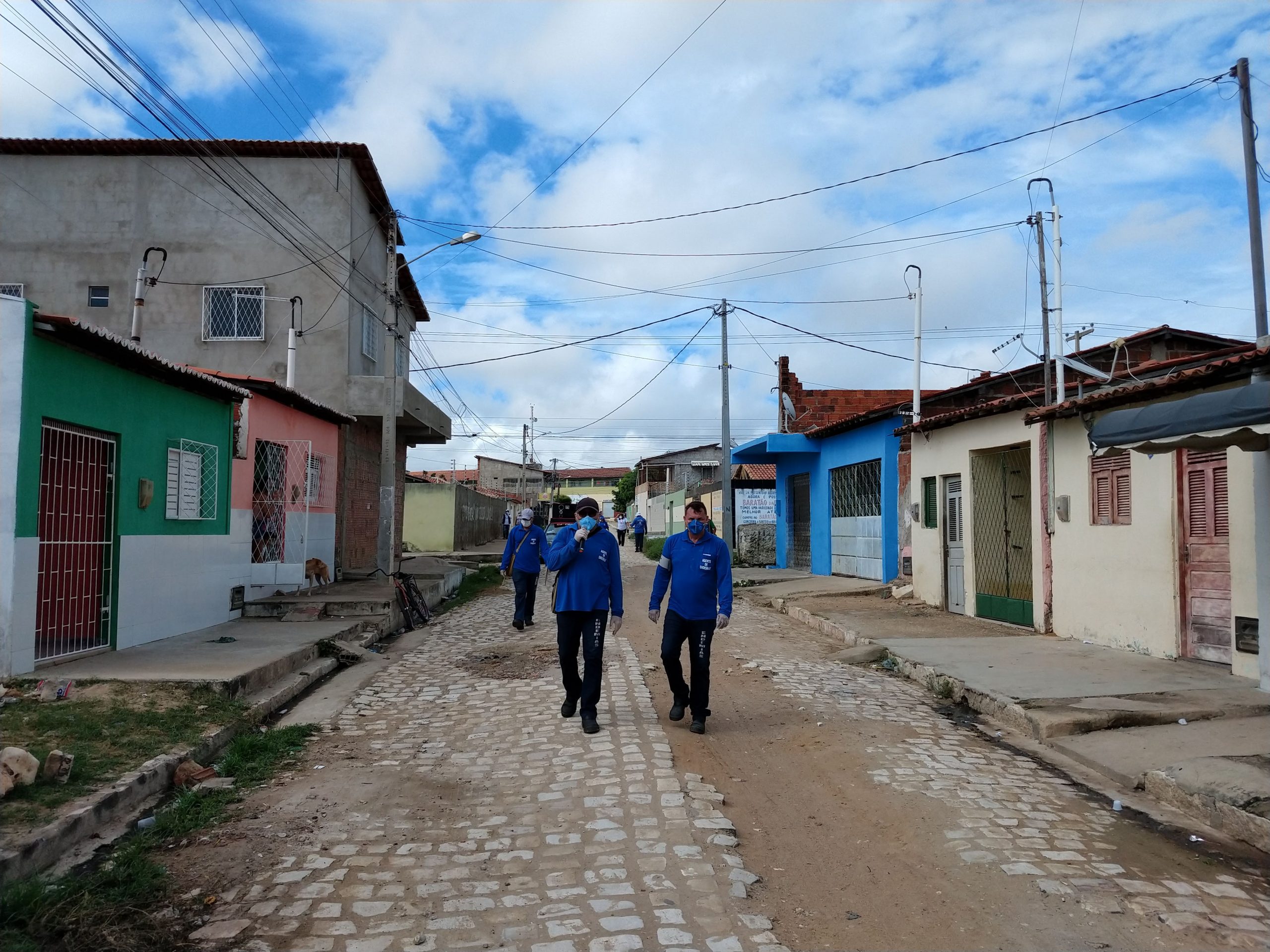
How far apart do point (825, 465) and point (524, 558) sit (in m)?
11.4

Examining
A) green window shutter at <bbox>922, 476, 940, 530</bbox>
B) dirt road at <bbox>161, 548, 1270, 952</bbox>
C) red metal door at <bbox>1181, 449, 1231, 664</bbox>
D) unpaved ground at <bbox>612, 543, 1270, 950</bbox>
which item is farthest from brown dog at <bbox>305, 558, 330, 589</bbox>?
red metal door at <bbox>1181, 449, 1231, 664</bbox>

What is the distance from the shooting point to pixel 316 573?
1515cm

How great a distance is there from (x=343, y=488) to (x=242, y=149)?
7.54 metres

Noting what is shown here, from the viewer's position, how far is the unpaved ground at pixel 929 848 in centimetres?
360

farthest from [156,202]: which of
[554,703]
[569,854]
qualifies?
[569,854]

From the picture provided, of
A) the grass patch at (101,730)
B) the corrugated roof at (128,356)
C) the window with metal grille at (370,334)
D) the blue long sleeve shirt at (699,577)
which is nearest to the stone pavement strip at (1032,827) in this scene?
the blue long sleeve shirt at (699,577)

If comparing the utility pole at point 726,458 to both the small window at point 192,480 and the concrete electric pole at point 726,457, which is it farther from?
the small window at point 192,480

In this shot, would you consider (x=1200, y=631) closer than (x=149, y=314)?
Yes

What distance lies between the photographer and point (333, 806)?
5125mm

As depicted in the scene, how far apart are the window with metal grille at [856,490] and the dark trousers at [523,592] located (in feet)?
27.2

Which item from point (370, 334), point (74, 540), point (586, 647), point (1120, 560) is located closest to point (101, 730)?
point (74, 540)

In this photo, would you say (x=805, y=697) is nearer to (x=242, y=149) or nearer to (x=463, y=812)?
(x=463, y=812)

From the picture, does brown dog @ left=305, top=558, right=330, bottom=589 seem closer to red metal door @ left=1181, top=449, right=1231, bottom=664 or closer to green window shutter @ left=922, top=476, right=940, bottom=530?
green window shutter @ left=922, top=476, right=940, bottom=530

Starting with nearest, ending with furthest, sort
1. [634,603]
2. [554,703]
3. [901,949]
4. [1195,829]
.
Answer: [901,949], [1195,829], [554,703], [634,603]
